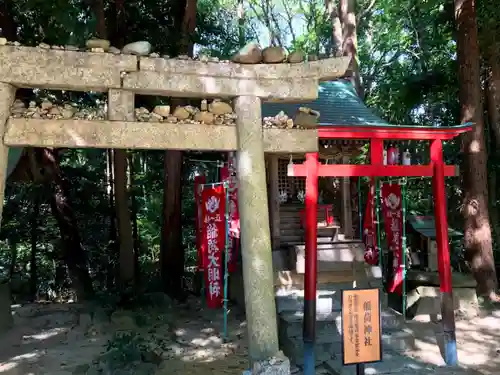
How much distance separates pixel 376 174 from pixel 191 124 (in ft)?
10.1

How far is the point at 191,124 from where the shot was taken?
4613mm

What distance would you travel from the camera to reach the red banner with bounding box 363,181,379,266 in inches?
370

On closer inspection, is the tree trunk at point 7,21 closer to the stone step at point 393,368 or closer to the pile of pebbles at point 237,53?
the pile of pebbles at point 237,53

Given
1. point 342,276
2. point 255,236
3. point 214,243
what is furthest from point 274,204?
point 255,236

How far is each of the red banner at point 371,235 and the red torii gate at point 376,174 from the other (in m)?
2.69

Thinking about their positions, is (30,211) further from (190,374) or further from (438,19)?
(438,19)

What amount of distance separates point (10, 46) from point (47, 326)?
6.36m

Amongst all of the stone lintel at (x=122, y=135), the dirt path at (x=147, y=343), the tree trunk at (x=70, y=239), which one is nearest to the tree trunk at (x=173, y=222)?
the dirt path at (x=147, y=343)

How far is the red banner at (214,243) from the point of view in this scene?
822 cm

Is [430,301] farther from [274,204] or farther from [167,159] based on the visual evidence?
[167,159]

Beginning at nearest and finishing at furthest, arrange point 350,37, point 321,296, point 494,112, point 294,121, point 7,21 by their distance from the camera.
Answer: point 294,121 < point 321,296 < point 7,21 < point 494,112 < point 350,37

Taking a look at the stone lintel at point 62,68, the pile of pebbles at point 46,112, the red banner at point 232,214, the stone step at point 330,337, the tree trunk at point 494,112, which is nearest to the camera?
the stone lintel at point 62,68

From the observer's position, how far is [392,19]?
56.2ft

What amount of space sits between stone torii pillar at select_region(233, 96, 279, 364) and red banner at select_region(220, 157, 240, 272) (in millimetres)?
3649
